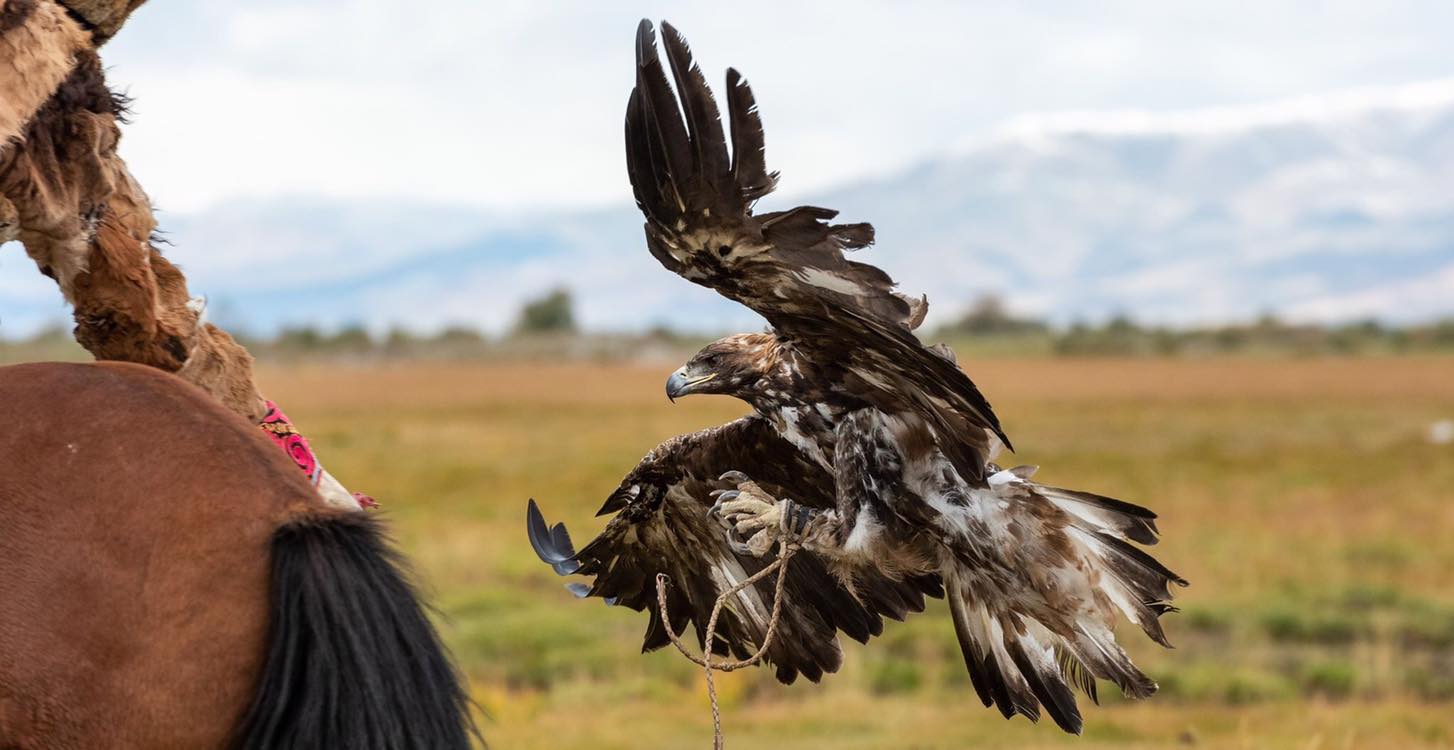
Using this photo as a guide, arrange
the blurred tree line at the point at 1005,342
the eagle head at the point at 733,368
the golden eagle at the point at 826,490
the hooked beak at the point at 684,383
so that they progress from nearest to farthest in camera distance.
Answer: the golden eagle at the point at 826,490 → the eagle head at the point at 733,368 → the hooked beak at the point at 684,383 → the blurred tree line at the point at 1005,342

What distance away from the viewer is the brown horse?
2.62m

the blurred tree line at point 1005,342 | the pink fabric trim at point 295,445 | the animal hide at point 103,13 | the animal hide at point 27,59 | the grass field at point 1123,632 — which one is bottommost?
the grass field at point 1123,632

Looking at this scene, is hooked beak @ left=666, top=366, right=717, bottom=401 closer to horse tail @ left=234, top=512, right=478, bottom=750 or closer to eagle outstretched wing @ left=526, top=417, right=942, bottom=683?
eagle outstretched wing @ left=526, top=417, right=942, bottom=683

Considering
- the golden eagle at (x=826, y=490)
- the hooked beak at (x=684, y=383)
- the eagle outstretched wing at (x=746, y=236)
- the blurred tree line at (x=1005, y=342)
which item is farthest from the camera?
the blurred tree line at (x=1005, y=342)

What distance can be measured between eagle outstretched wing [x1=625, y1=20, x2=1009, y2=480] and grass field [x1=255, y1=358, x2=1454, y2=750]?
94 cm

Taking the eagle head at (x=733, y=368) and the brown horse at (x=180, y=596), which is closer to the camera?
the brown horse at (x=180, y=596)

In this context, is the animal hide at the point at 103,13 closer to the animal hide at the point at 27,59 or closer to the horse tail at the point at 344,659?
the animal hide at the point at 27,59

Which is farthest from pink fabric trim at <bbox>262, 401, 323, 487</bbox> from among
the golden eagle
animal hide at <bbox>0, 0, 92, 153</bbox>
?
the golden eagle

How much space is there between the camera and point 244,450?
2877mm

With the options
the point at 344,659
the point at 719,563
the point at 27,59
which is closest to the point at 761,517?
the point at 719,563

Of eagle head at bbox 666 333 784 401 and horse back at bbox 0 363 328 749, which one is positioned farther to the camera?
eagle head at bbox 666 333 784 401

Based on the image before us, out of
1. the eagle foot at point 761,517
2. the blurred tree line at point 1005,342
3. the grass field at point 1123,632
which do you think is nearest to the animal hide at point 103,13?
the grass field at point 1123,632

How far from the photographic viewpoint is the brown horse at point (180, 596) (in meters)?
2.62

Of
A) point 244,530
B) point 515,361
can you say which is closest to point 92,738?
point 244,530
